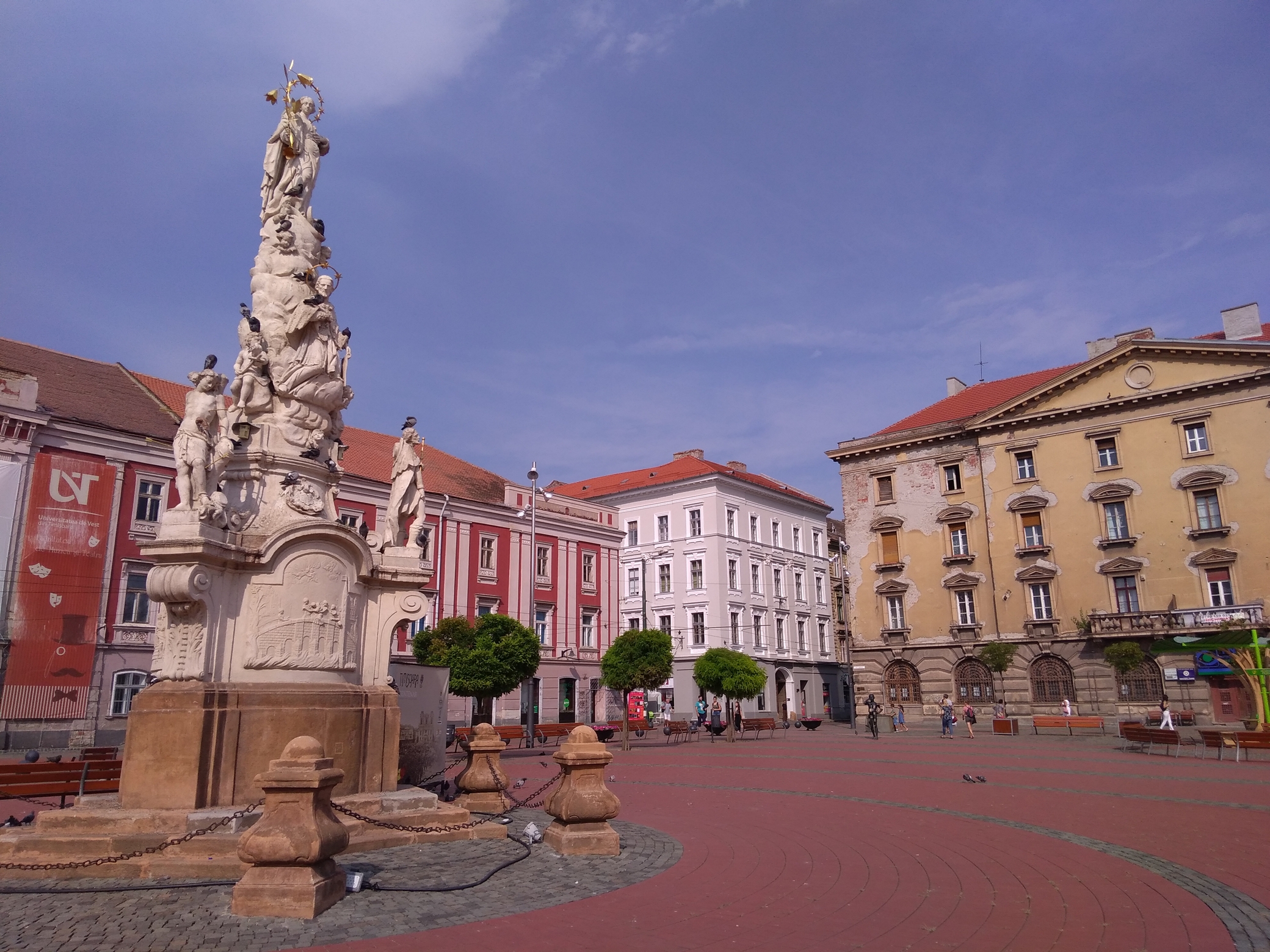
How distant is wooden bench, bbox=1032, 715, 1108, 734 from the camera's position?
107 feet

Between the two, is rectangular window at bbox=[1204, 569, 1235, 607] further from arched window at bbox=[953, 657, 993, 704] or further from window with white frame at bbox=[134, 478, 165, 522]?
window with white frame at bbox=[134, 478, 165, 522]

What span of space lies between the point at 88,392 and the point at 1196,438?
151ft

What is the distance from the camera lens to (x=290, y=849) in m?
6.52

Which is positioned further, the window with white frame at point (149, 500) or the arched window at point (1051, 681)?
the arched window at point (1051, 681)

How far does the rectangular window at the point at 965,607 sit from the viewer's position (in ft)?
143

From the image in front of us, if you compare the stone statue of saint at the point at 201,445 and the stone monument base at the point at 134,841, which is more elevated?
the stone statue of saint at the point at 201,445

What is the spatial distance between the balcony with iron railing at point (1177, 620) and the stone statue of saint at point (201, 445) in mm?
39385

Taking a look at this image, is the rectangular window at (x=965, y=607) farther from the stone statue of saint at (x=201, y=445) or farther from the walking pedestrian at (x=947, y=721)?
the stone statue of saint at (x=201, y=445)

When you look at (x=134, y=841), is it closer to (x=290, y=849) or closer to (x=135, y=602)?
(x=290, y=849)

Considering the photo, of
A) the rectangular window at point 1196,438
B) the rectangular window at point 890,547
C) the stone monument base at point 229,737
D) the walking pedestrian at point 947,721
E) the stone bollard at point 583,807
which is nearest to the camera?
the stone monument base at point 229,737

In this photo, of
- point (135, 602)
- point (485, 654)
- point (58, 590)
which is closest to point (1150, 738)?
point (485, 654)

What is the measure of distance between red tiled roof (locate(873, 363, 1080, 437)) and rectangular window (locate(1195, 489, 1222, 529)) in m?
10.1

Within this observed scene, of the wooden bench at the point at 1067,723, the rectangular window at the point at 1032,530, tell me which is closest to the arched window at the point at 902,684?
the rectangular window at the point at 1032,530

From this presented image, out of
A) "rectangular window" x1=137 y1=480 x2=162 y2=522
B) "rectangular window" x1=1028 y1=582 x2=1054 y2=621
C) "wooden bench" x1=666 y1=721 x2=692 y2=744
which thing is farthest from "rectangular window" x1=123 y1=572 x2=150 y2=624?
"rectangular window" x1=1028 y1=582 x2=1054 y2=621
